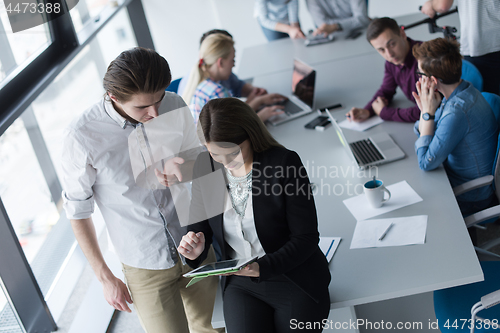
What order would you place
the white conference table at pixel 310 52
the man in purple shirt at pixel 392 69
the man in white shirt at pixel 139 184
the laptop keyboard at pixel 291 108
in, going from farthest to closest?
the white conference table at pixel 310 52 → the laptop keyboard at pixel 291 108 → the man in purple shirt at pixel 392 69 → the man in white shirt at pixel 139 184

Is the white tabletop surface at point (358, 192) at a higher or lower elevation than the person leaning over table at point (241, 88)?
lower

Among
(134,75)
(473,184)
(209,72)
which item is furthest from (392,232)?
(209,72)

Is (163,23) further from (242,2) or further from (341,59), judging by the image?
(341,59)

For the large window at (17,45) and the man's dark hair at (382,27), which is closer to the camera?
the large window at (17,45)

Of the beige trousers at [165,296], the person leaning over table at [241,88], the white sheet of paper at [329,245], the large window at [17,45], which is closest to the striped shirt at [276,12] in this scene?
the person leaning over table at [241,88]

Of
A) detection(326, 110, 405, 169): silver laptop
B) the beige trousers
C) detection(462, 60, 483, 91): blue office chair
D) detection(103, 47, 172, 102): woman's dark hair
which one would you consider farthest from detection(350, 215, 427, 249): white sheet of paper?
detection(462, 60, 483, 91): blue office chair

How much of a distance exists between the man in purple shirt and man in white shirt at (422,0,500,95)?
0.44 metres

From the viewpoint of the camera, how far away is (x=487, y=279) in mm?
1776

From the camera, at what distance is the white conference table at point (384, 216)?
157 cm

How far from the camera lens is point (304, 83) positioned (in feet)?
9.89

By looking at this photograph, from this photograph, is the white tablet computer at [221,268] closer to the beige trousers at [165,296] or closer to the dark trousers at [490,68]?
the beige trousers at [165,296]

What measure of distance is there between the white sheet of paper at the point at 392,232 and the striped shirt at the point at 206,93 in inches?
50.3

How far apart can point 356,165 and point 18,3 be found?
175 cm

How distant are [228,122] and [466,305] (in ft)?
3.98
